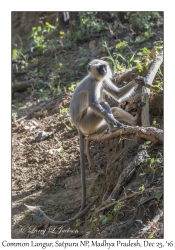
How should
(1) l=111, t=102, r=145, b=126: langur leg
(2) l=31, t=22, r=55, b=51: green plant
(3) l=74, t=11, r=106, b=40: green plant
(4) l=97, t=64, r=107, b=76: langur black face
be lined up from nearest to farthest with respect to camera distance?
(1) l=111, t=102, r=145, b=126: langur leg → (4) l=97, t=64, r=107, b=76: langur black face → (3) l=74, t=11, r=106, b=40: green plant → (2) l=31, t=22, r=55, b=51: green plant

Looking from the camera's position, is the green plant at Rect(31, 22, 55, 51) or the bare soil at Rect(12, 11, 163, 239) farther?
the green plant at Rect(31, 22, 55, 51)

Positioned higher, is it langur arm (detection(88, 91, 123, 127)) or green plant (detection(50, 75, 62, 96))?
green plant (detection(50, 75, 62, 96))

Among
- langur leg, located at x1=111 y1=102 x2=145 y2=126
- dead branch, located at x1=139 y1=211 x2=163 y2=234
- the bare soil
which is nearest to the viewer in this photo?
dead branch, located at x1=139 y1=211 x2=163 y2=234

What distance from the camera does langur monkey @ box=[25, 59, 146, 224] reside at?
246 inches

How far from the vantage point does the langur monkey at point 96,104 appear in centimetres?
624

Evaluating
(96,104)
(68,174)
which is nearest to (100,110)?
(96,104)

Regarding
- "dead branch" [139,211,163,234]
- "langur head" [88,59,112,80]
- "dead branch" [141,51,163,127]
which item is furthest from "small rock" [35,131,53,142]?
"dead branch" [139,211,163,234]

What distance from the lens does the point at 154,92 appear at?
6344mm

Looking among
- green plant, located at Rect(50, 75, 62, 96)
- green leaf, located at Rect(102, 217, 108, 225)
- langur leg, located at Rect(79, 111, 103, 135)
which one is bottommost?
green leaf, located at Rect(102, 217, 108, 225)

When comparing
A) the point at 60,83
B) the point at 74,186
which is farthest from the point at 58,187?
the point at 60,83

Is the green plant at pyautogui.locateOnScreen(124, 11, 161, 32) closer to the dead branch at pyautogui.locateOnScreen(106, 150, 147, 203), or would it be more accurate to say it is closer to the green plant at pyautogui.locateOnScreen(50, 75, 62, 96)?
the green plant at pyautogui.locateOnScreen(50, 75, 62, 96)

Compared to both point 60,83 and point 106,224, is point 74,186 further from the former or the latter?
point 60,83

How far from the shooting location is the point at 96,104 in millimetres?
6359

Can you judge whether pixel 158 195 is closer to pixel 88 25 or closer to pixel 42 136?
pixel 42 136
